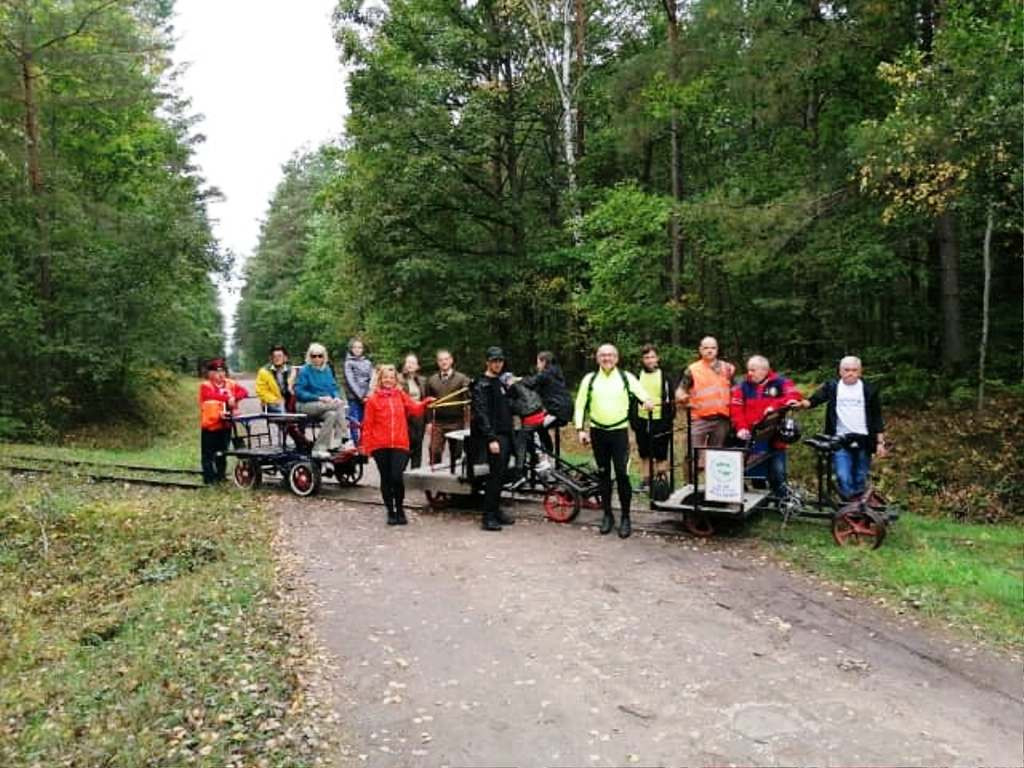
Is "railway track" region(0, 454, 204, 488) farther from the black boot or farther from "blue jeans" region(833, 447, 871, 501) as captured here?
"blue jeans" region(833, 447, 871, 501)

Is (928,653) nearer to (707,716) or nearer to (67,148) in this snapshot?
(707,716)

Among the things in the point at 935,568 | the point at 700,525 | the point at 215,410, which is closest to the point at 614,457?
the point at 700,525

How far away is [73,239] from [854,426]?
18988 millimetres

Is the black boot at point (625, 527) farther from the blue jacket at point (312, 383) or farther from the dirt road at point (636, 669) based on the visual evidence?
the blue jacket at point (312, 383)

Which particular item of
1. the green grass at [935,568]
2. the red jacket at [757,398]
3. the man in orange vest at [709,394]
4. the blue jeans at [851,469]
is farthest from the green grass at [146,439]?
the blue jeans at [851,469]

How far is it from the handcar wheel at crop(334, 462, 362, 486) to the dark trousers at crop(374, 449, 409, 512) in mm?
2458

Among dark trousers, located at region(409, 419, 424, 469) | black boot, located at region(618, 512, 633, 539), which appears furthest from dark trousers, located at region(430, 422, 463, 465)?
black boot, located at region(618, 512, 633, 539)

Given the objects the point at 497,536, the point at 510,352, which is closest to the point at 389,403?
the point at 497,536

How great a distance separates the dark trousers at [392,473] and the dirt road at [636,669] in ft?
4.65

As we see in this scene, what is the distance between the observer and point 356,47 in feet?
63.7

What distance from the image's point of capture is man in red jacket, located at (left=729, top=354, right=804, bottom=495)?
362 inches

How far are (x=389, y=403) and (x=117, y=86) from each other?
51.5 feet

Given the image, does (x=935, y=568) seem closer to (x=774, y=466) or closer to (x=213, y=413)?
(x=774, y=466)

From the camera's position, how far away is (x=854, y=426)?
27.9 feet
